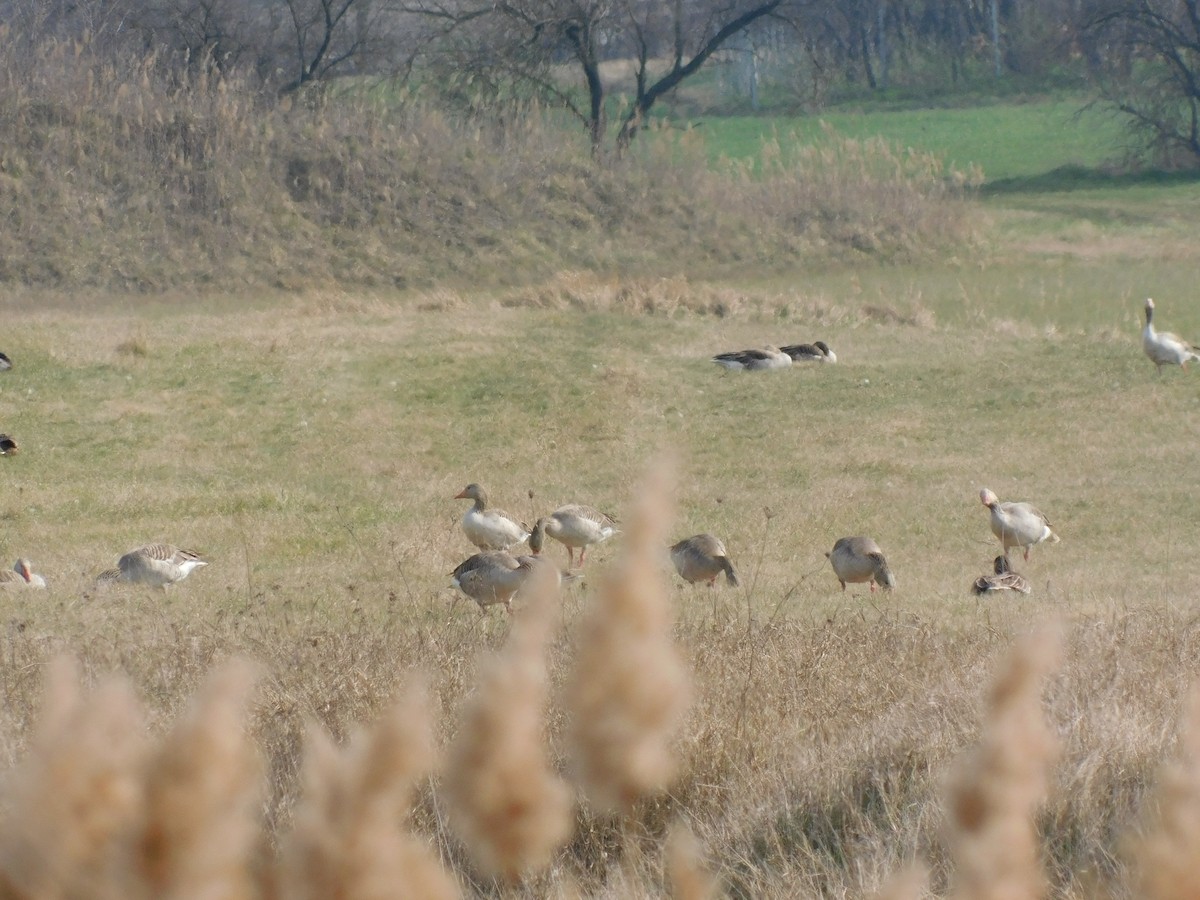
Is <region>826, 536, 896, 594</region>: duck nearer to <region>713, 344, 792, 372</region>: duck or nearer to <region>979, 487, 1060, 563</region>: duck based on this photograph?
<region>979, 487, 1060, 563</region>: duck

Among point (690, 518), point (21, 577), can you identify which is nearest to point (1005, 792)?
point (21, 577)

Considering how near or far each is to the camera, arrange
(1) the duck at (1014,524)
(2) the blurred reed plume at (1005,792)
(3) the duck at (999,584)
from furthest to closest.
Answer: (1) the duck at (1014,524) < (3) the duck at (999,584) < (2) the blurred reed plume at (1005,792)

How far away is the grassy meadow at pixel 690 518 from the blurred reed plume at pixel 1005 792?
0.01 metres

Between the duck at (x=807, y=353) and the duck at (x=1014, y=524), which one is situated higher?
the duck at (x=1014, y=524)

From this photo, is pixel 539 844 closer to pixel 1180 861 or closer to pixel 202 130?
pixel 1180 861

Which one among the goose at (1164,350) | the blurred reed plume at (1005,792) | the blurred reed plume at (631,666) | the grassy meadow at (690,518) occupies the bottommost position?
the goose at (1164,350)

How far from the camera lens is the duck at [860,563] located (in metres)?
9.34

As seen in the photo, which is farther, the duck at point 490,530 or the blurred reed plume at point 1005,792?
the duck at point 490,530

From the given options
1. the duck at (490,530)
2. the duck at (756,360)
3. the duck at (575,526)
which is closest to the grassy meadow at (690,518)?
the duck at (490,530)

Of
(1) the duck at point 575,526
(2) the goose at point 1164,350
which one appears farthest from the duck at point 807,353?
(1) the duck at point 575,526

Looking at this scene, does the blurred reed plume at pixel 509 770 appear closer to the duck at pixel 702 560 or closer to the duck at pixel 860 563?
the duck at pixel 702 560

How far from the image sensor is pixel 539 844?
1148mm

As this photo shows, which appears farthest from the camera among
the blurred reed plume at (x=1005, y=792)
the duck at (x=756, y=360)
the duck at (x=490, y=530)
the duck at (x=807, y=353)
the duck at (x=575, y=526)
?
the duck at (x=807, y=353)

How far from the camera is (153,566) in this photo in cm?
923
